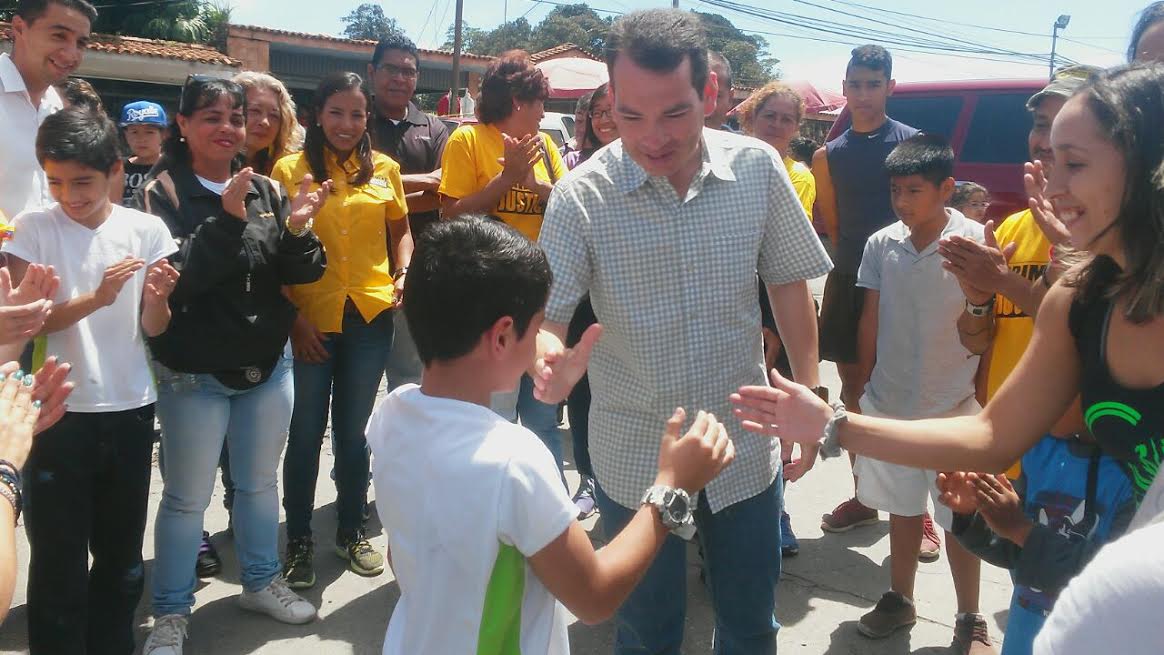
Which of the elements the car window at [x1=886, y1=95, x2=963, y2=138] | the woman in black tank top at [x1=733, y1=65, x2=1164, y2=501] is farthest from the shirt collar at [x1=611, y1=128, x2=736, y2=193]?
the car window at [x1=886, y1=95, x2=963, y2=138]

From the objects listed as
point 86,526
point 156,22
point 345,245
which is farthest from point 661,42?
point 156,22

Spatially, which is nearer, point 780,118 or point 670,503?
point 670,503

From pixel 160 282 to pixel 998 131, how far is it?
7233 millimetres

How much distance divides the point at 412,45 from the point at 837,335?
104 inches

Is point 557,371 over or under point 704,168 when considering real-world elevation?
under

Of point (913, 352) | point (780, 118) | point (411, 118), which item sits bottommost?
point (913, 352)

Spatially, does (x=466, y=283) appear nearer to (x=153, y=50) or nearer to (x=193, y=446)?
(x=193, y=446)

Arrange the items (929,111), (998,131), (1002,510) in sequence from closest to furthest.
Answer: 1. (1002,510)
2. (998,131)
3. (929,111)

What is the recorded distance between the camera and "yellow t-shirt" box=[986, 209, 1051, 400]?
9.91ft

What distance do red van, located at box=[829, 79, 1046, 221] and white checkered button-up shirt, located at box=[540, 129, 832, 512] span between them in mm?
5941

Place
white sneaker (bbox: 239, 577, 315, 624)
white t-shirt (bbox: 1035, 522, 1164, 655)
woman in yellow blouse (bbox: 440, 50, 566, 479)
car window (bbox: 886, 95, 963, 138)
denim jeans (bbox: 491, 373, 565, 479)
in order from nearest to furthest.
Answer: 1. white t-shirt (bbox: 1035, 522, 1164, 655)
2. white sneaker (bbox: 239, 577, 315, 624)
3. woman in yellow blouse (bbox: 440, 50, 566, 479)
4. denim jeans (bbox: 491, 373, 565, 479)
5. car window (bbox: 886, 95, 963, 138)

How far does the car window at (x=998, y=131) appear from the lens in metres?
7.71

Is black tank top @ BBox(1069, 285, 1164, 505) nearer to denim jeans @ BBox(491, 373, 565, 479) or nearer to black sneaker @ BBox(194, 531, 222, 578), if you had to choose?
denim jeans @ BBox(491, 373, 565, 479)

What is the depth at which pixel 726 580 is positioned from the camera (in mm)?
2414
